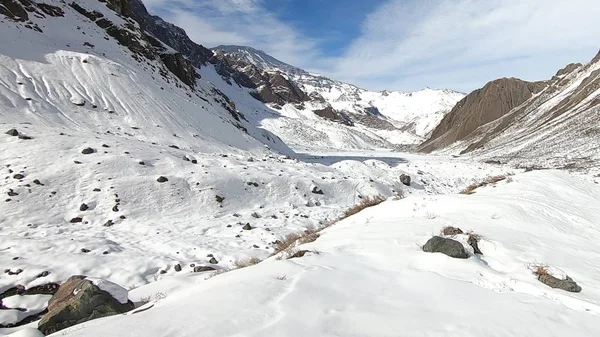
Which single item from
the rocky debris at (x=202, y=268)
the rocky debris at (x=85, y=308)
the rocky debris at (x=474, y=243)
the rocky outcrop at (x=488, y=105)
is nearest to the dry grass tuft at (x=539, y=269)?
the rocky debris at (x=474, y=243)

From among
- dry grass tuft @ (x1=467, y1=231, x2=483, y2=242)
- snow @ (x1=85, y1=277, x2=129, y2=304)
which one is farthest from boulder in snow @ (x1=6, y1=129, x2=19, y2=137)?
dry grass tuft @ (x1=467, y1=231, x2=483, y2=242)

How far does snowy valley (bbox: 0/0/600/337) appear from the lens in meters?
3.57

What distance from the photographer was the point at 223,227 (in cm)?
1318

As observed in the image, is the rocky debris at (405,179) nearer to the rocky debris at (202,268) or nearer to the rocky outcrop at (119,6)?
the rocky debris at (202,268)

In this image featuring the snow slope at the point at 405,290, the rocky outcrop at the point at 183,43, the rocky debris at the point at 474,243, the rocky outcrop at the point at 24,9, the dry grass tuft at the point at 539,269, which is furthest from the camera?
the rocky outcrop at the point at 183,43

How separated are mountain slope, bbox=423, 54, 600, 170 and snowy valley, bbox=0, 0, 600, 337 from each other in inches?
579

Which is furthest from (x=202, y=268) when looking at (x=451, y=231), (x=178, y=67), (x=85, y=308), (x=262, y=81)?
(x=262, y=81)

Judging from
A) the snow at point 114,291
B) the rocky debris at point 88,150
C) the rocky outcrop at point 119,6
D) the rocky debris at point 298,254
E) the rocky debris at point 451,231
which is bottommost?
the snow at point 114,291

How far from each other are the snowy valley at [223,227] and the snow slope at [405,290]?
0.03m

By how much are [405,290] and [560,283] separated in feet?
6.97

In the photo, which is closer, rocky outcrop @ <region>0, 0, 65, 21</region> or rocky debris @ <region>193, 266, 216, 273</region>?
rocky debris @ <region>193, 266, 216, 273</region>

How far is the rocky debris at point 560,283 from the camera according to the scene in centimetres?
438

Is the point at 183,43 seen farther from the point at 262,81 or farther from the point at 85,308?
the point at 85,308

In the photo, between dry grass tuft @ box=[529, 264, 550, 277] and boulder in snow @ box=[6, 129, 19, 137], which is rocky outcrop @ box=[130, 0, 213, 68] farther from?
dry grass tuft @ box=[529, 264, 550, 277]
